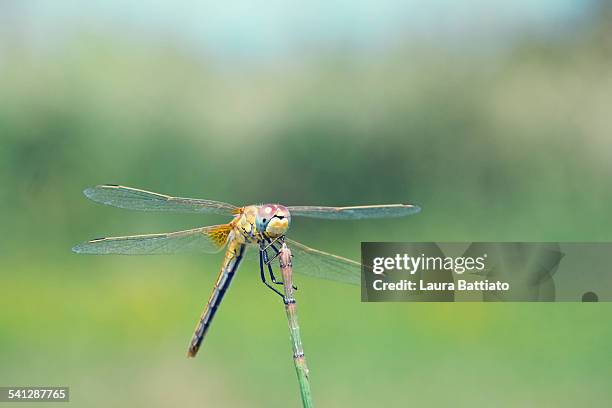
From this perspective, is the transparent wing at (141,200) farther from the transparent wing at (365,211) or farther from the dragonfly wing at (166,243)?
the transparent wing at (365,211)

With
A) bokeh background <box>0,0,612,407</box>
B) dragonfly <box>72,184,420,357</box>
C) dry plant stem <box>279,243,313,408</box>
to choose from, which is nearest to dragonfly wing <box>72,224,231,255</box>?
dragonfly <box>72,184,420,357</box>

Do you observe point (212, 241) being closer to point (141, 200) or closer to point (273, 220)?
point (141, 200)

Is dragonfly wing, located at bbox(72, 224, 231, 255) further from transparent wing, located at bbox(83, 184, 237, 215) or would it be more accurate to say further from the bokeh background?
the bokeh background

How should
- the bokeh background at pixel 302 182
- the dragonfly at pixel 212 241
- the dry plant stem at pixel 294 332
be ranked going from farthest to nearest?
the bokeh background at pixel 302 182 → the dragonfly at pixel 212 241 → the dry plant stem at pixel 294 332

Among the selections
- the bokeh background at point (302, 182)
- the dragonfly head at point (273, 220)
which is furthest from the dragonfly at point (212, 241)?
the bokeh background at point (302, 182)

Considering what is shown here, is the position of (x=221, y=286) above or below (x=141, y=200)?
below

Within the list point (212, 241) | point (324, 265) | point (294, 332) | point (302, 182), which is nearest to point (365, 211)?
point (324, 265)
